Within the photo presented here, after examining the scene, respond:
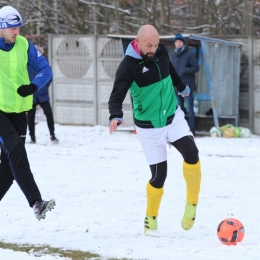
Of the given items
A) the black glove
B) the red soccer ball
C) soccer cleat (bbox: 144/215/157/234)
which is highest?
the black glove

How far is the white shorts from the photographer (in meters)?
6.28

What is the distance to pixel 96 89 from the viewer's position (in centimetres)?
1600

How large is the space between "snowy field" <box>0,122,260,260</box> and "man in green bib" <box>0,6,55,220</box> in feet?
1.54

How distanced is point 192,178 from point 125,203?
184 cm

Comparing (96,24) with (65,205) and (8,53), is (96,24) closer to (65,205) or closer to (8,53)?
(65,205)

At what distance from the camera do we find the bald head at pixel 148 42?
6004 millimetres

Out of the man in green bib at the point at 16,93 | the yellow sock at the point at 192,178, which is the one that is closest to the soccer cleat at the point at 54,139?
the man in green bib at the point at 16,93

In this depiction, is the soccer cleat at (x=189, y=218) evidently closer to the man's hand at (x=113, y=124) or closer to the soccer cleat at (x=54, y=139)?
the man's hand at (x=113, y=124)

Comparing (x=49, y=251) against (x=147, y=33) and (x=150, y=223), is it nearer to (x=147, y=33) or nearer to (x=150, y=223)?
(x=150, y=223)

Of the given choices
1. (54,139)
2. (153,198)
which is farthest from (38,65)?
(54,139)

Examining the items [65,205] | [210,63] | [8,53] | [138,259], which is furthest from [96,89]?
[138,259]

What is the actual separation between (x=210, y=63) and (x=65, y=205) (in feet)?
22.4

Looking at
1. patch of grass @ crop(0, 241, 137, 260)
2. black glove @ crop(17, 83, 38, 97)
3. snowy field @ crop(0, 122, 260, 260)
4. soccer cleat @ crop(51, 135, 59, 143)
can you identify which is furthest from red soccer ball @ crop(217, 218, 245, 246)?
soccer cleat @ crop(51, 135, 59, 143)

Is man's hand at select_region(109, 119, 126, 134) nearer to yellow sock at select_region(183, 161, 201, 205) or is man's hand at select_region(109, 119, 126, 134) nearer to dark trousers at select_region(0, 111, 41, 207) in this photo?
yellow sock at select_region(183, 161, 201, 205)
